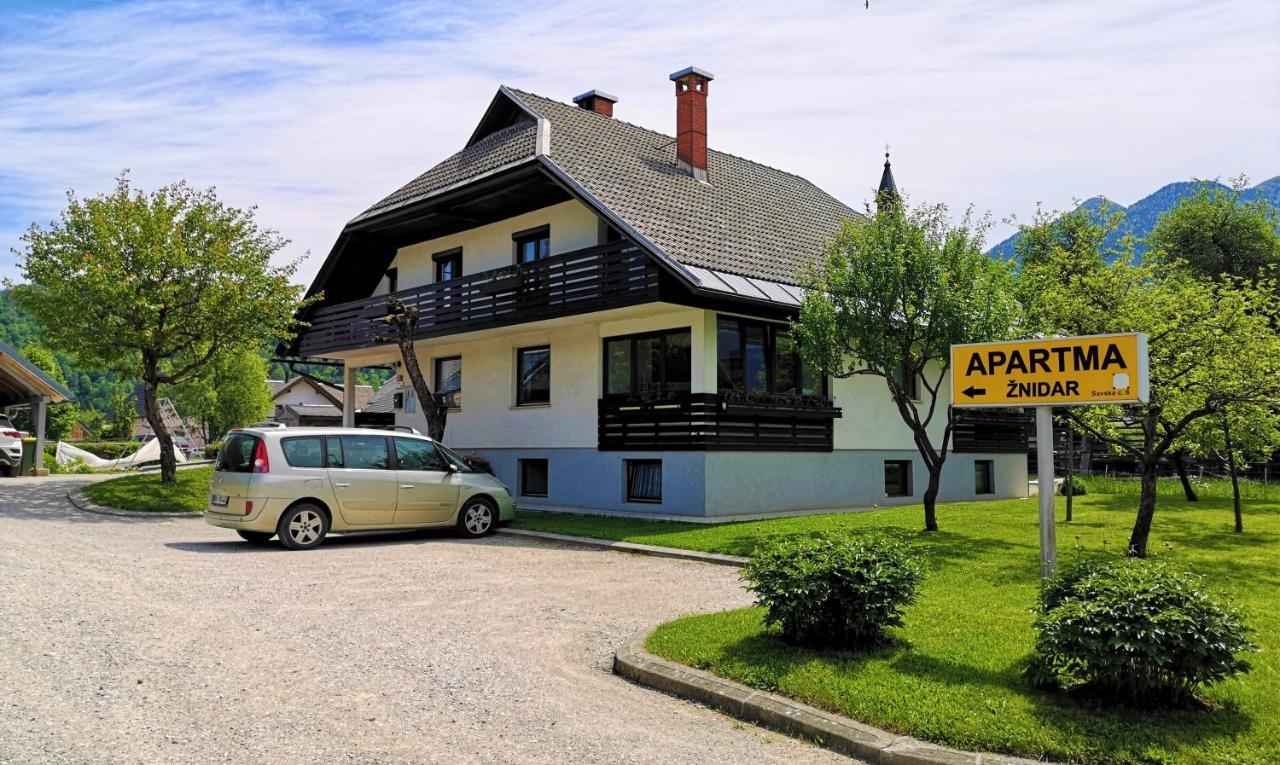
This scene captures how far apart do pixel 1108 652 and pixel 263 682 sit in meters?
5.01

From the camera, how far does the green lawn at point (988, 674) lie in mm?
4664

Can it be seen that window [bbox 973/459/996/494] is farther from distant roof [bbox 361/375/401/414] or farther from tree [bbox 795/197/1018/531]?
distant roof [bbox 361/375/401/414]

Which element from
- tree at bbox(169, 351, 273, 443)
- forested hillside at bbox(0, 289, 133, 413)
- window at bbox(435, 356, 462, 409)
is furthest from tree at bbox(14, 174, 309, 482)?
forested hillside at bbox(0, 289, 133, 413)

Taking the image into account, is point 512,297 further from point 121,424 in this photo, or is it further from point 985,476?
point 121,424

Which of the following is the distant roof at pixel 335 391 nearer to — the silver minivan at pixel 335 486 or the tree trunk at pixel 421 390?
the tree trunk at pixel 421 390

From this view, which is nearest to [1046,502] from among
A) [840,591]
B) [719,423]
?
[840,591]

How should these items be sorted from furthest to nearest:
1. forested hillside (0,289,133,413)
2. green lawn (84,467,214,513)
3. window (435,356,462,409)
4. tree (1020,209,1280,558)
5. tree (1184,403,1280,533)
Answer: forested hillside (0,289,133,413)
window (435,356,462,409)
green lawn (84,467,214,513)
tree (1184,403,1280,533)
tree (1020,209,1280,558)

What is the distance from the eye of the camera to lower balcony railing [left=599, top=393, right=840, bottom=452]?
16859 mm

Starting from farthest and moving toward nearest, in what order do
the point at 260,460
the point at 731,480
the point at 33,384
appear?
the point at 33,384 < the point at 731,480 < the point at 260,460

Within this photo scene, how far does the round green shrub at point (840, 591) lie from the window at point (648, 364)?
10.7 metres

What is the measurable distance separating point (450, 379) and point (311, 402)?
6484 centimetres

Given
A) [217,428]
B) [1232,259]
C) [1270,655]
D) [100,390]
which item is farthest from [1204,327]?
[100,390]

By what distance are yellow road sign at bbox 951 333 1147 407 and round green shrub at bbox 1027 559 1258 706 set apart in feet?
5.25

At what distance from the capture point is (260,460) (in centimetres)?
1259
